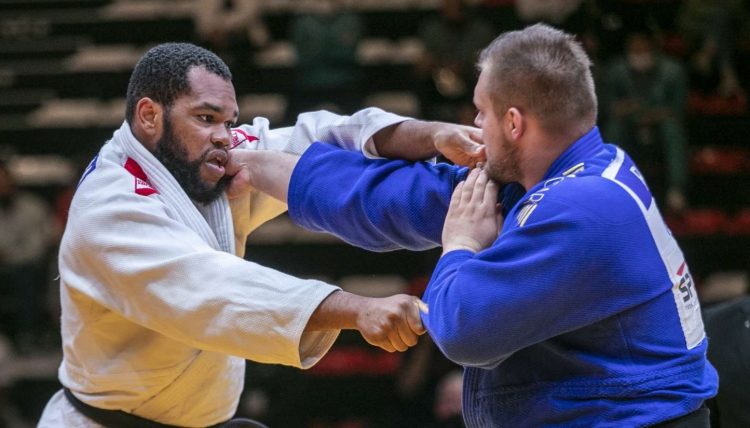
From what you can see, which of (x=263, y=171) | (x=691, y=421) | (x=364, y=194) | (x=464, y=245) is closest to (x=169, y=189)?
(x=263, y=171)

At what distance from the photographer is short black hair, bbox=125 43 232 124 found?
11.5ft

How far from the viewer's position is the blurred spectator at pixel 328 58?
31.1ft

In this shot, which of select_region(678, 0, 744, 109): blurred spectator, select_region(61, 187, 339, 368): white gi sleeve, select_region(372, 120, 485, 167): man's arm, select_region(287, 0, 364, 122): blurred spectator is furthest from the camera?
select_region(287, 0, 364, 122): blurred spectator

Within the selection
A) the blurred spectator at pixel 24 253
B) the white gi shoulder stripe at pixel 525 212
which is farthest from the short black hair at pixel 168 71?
the blurred spectator at pixel 24 253

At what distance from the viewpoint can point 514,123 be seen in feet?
9.76

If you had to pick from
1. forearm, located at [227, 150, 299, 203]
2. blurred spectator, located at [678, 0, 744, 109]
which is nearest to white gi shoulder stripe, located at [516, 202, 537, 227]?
forearm, located at [227, 150, 299, 203]

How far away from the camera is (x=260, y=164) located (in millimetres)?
3633

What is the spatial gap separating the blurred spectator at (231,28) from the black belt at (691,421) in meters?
7.76

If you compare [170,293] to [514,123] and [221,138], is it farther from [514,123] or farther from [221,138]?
[514,123]

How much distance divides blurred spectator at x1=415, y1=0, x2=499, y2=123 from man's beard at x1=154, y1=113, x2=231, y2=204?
5498 mm

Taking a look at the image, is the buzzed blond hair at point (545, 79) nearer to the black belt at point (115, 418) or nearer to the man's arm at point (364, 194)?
the man's arm at point (364, 194)

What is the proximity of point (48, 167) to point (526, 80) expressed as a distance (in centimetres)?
837

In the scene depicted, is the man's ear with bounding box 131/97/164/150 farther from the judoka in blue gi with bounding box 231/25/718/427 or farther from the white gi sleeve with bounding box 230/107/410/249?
the judoka in blue gi with bounding box 231/25/718/427

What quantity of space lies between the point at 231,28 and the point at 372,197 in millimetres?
7264
